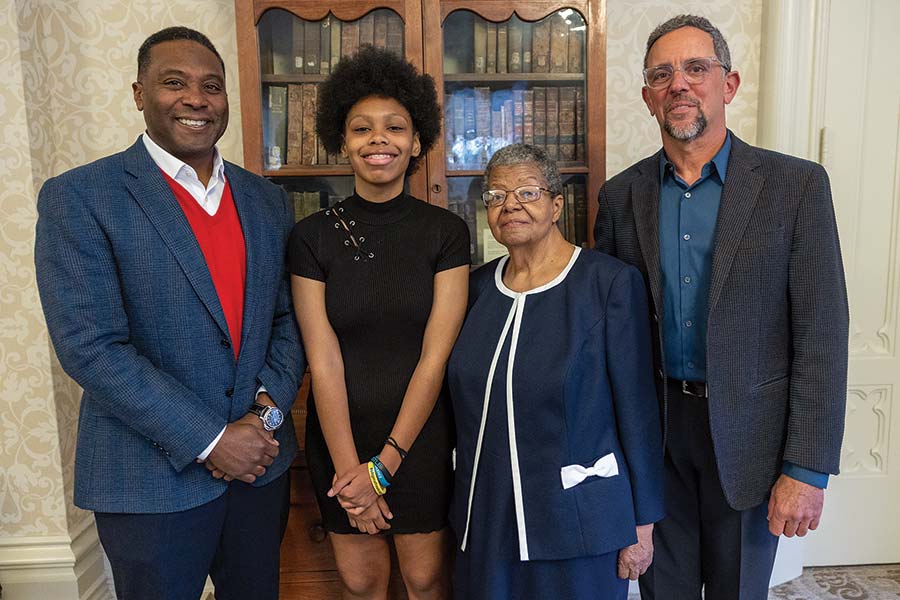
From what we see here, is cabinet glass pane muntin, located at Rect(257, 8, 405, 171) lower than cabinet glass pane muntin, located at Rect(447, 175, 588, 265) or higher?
higher

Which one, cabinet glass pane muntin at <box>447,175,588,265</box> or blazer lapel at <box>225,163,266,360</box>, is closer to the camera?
blazer lapel at <box>225,163,266,360</box>

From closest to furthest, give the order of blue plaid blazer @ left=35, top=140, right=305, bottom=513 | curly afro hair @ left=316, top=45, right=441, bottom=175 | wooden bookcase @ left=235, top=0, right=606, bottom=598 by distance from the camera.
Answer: blue plaid blazer @ left=35, top=140, right=305, bottom=513
curly afro hair @ left=316, top=45, right=441, bottom=175
wooden bookcase @ left=235, top=0, right=606, bottom=598

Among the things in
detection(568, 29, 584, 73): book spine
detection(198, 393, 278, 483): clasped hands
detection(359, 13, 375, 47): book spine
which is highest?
detection(359, 13, 375, 47): book spine

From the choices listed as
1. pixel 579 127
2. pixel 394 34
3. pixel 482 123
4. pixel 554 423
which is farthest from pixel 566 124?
pixel 554 423

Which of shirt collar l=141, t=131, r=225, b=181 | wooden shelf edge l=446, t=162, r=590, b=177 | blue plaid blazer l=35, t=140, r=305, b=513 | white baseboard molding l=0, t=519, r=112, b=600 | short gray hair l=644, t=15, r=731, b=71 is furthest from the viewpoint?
white baseboard molding l=0, t=519, r=112, b=600

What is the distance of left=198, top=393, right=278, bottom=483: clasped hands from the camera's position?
128 cm

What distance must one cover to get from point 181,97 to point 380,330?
0.64 metres

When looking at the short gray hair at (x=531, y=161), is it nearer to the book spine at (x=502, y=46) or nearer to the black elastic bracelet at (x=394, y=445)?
the black elastic bracelet at (x=394, y=445)

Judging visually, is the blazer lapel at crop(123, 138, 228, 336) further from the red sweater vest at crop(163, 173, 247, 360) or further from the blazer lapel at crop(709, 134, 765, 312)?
the blazer lapel at crop(709, 134, 765, 312)

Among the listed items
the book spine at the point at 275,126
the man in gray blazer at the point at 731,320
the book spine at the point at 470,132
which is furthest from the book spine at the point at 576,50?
the book spine at the point at 275,126

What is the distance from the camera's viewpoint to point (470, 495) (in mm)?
1402

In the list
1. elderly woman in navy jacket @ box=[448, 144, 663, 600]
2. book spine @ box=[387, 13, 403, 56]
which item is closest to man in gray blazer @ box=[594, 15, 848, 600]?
elderly woman in navy jacket @ box=[448, 144, 663, 600]

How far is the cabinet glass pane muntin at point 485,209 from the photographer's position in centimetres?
206

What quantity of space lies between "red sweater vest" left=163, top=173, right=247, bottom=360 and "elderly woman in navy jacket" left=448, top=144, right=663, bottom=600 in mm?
497
